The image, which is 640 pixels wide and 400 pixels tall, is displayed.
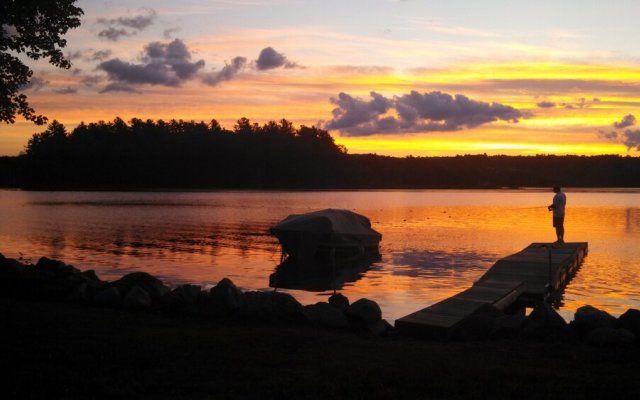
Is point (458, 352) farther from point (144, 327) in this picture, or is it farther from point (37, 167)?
point (37, 167)

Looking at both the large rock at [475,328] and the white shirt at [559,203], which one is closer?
the large rock at [475,328]

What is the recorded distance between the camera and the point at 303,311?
10891 mm

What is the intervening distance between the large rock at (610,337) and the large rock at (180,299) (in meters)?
6.51

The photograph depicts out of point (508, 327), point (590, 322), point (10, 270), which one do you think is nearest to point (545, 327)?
point (508, 327)

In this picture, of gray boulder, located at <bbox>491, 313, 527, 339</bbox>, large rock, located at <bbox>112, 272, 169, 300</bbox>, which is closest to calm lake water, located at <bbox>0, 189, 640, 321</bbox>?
gray boulder, located at <bbox>491, 313, 527, 339</bbox>

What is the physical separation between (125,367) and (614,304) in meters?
13.3

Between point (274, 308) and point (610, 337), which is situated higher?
point (274, 308)

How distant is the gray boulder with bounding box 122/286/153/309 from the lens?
11562mm

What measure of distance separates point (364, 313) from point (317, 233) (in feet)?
51.1

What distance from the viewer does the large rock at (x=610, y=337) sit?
31.0ft

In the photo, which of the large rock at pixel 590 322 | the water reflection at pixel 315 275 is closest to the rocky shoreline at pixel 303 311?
the large rock at pixel 590 322

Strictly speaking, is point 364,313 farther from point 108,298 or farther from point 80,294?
point 80,294

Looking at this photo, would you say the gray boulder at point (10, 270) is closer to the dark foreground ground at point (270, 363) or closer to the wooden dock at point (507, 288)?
the dark foreground ground at point (270, 363)

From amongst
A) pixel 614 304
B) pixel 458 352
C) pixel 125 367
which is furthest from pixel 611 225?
pixel 125 367
